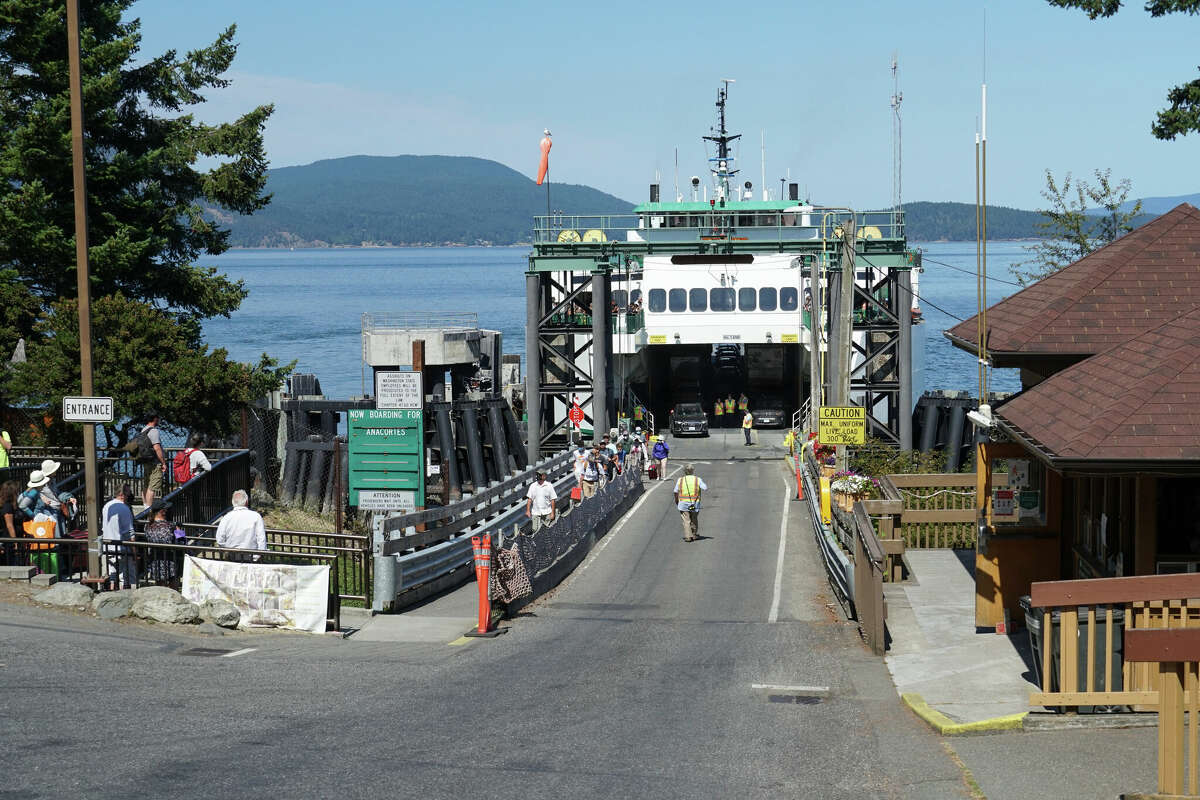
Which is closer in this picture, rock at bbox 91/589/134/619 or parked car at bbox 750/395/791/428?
rock at bbox 91/589/134/619

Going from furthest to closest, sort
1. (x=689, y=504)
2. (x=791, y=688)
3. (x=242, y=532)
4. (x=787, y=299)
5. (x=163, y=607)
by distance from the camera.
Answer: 1. (x=787, y=299)
2. (x=689, y=504)
3. (x=242, y=532)
4. (x=163, y=607)
5. (x=791, y=688)

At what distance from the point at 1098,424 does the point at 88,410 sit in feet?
39.6

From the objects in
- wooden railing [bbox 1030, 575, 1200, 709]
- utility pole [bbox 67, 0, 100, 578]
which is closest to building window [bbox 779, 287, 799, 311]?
utility pole [bbox 67, 0, 100, 578]

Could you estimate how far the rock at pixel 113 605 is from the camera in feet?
51.0

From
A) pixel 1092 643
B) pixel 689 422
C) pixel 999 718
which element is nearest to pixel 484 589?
pixel 999 718

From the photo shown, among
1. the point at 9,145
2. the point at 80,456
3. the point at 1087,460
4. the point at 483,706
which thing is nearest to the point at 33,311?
the point at 9,145

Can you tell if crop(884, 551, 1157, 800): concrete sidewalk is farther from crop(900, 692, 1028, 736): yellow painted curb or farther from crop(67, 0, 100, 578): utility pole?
crop(67, 0, 100, 578): utility pole

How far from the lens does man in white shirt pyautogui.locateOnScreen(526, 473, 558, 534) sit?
24.2 meters

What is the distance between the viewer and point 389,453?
19.9 meters

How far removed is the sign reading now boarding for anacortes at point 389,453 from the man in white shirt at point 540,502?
462 centimetres

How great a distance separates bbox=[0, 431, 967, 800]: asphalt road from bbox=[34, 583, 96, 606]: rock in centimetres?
37

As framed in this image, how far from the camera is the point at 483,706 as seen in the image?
37.8ft

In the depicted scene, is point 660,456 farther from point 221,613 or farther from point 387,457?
point 221,613

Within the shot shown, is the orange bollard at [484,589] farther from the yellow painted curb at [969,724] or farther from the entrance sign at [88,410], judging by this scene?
the yellow painted curb at [969,724]
